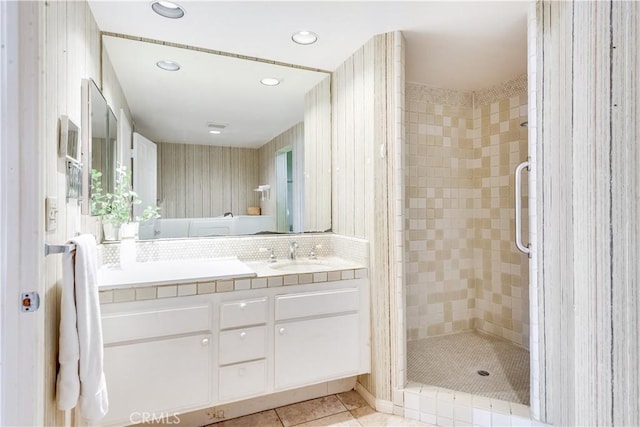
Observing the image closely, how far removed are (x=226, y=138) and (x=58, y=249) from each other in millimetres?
1471

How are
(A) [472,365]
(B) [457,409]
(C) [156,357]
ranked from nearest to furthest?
1. (C) [156,357]
2. (B) [457,409]
3. (A) [472,365]

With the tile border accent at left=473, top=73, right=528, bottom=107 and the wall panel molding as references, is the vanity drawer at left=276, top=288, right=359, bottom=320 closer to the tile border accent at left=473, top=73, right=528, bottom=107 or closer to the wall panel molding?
the wall panel molding

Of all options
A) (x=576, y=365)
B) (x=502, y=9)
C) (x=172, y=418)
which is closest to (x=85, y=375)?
(x=172, y=418)

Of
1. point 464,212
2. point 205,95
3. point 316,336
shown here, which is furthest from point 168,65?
point 464,212

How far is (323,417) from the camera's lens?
200cm

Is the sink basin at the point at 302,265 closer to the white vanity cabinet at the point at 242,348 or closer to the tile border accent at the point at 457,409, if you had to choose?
the white vanity cabinet at the point at 242,348

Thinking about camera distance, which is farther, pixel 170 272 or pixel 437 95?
pixel 437 95

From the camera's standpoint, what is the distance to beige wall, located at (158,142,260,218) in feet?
7.34

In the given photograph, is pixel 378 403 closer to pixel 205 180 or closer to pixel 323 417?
pixel 323 417

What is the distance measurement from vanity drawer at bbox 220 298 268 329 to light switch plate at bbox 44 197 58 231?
873mm

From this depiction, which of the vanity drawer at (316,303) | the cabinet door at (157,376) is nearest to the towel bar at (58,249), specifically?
the cabinet door at (157,376)

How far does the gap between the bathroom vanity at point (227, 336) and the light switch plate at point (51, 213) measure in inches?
20.8

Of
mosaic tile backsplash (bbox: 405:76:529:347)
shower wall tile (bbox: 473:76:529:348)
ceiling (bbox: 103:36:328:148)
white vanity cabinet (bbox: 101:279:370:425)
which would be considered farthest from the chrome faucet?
shower wall tile (bbox: 473:76:529:348)

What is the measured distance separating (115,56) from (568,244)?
2702mm
